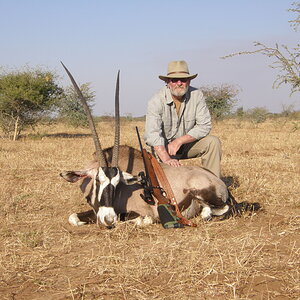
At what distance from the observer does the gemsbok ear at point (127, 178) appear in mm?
4848

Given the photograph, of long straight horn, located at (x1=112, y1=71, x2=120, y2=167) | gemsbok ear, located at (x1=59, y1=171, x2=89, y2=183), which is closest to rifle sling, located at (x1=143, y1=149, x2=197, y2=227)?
long straight horn, located at (x1=112, y1=71, x2=120, y2=167)

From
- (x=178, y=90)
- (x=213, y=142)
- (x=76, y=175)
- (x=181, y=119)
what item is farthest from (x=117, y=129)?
(x=213, y=142)

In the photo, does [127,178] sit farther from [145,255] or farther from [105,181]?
[145,255]

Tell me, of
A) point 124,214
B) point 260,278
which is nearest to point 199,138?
point 124,214

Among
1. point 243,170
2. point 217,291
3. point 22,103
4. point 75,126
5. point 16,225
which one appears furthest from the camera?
point 75,126

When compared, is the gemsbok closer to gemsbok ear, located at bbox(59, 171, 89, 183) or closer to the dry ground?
gemsbok ear, located at bbox(59, 171, 89, 183)

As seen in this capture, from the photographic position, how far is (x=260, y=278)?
308 cm

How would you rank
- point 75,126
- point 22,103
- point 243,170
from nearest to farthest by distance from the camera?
point 243,170
point 22,103
point 75,126

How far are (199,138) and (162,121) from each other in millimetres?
563

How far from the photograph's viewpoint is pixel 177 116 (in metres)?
6.11

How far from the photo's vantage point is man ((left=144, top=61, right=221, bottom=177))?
5883mm

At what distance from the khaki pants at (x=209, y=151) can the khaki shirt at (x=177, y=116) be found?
14 cm

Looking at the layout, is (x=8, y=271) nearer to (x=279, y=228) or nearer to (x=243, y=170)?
(x=279, y=228)

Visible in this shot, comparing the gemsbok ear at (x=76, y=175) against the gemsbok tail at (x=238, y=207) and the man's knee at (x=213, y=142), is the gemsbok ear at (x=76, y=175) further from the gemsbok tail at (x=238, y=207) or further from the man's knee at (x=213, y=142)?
the man's knee at (x=213, y=142)
